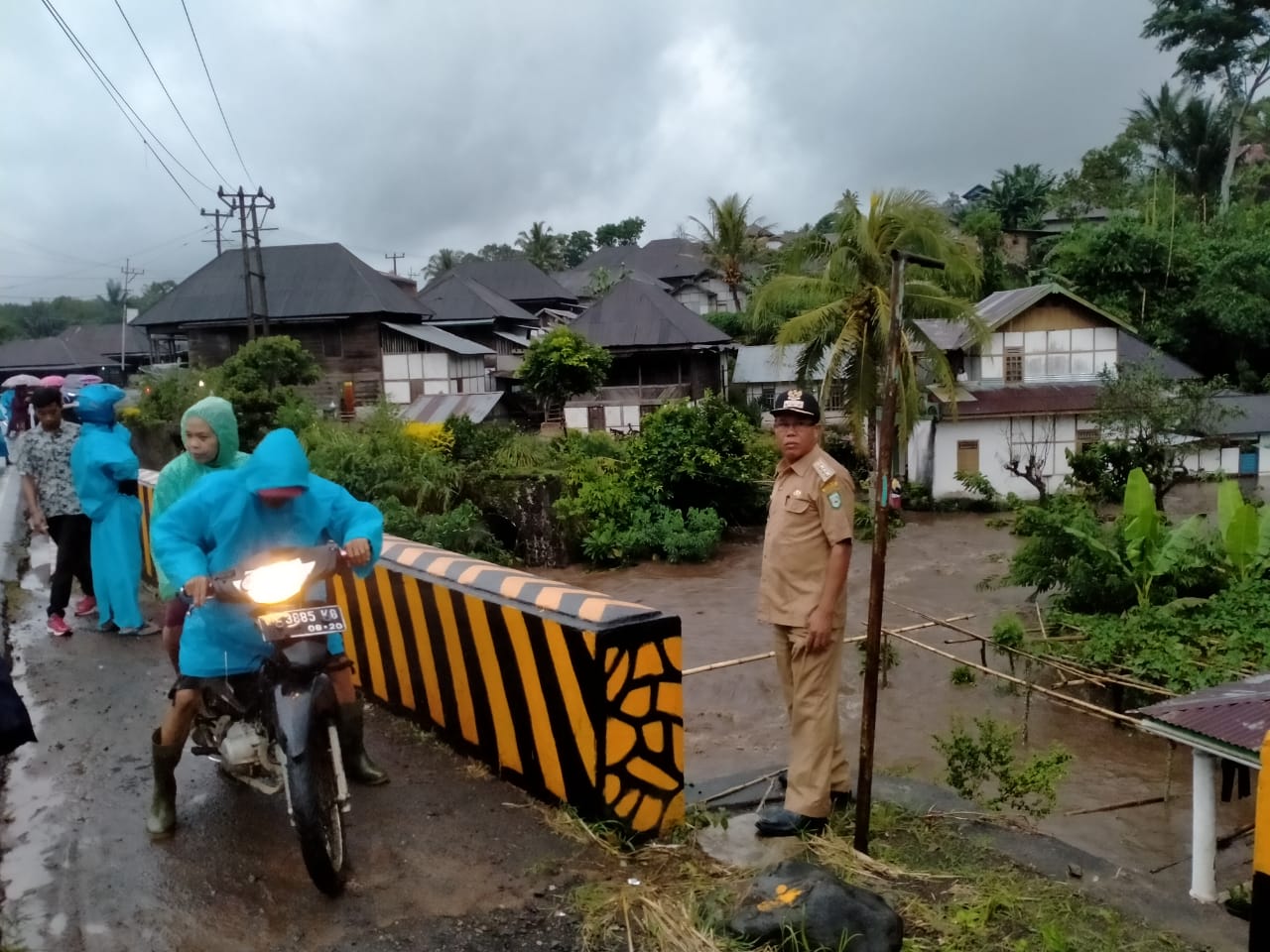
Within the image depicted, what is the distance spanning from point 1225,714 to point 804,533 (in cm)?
259

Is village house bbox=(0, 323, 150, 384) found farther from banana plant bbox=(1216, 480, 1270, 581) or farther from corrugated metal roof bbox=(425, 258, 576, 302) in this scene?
banana plant bbox=(1216, 480, 1270, 581)

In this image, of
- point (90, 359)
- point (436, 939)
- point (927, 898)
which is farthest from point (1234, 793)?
point (90, 359)

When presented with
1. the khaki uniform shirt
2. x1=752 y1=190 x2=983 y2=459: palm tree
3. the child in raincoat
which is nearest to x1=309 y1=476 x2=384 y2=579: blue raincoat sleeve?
the child in raincoat

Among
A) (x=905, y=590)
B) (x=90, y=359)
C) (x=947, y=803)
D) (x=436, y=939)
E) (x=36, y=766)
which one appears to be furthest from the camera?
(x=90, y=359)

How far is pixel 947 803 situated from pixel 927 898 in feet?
3.60

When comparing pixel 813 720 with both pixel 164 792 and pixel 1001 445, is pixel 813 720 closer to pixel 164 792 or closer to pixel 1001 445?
pixel 164 792

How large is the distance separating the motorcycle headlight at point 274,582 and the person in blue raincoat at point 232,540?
19cm

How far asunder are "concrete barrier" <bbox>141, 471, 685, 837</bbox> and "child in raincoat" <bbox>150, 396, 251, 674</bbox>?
42.1 inches

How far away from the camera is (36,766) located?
483 centimetres

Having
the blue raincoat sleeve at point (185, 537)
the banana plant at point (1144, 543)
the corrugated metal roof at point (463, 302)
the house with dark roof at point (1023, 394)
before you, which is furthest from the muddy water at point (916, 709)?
the corrugated metal roof at point (463, 302)

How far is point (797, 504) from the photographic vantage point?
3.96 m

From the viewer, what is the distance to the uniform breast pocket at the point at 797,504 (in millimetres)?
3936

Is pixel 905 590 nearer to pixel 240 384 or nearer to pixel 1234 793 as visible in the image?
pixel 1234 793

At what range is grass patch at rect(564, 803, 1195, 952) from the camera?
126 inches
